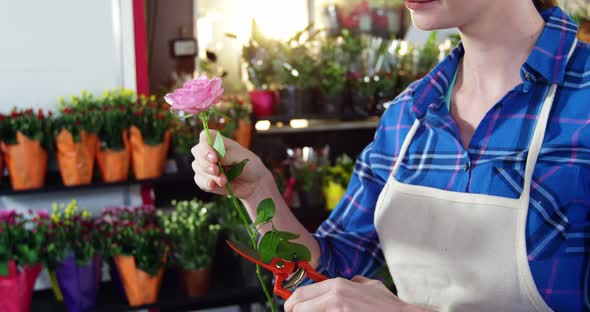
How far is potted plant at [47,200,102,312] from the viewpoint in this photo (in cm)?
281

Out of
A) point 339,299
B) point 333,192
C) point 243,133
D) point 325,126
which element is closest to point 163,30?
point 325,126

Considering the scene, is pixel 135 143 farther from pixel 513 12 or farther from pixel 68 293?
pixel 513 12

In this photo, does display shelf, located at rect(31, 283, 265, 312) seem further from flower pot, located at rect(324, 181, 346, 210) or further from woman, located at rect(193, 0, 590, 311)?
woman, located at rect(193, 0, 590, 311)

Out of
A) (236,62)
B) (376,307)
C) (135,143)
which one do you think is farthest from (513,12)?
(236,62)

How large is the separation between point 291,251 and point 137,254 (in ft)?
6.57

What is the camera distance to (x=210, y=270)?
3.12m

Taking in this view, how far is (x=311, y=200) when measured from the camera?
12.7 feet

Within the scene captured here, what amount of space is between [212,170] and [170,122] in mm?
2152

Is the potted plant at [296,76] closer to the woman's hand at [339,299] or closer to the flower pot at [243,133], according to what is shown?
the flower pot at [243,133]

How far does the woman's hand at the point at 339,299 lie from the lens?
3.21 feet

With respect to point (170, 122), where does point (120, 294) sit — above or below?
below

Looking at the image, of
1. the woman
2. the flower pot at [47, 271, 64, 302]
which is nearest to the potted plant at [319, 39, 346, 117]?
the flower pot at [47, 271, 64, 302]

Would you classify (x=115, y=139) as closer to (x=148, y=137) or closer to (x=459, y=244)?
(x=148, y=137)

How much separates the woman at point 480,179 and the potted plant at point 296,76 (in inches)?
93.4
